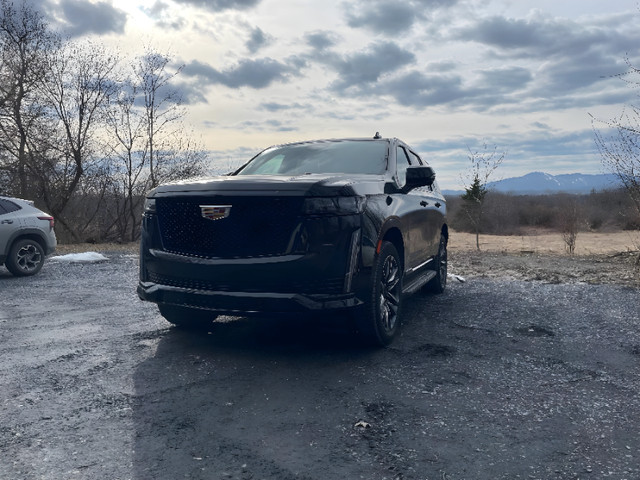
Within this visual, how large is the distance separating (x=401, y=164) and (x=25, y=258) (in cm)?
749

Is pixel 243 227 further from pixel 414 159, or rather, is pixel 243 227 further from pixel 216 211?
pixel 414 159

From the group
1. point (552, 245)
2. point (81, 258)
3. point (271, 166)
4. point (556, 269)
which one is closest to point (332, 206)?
point (271, 166)

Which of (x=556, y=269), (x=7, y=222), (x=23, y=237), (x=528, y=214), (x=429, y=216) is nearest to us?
(x=429, y=216)

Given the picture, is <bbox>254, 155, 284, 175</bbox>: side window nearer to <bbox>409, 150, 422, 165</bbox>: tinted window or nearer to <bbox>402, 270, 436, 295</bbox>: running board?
<bbox>409, 150, 422, 165</bbox>: tinted window

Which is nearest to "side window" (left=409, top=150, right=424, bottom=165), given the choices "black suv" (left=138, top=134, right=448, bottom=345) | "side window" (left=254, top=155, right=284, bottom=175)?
"side window" (left=254, top=155, right=284, bottom=175)

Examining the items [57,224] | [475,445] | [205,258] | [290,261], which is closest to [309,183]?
[290,261]

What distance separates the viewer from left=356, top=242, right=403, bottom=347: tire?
4.18 meters

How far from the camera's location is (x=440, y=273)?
7484 millimetres

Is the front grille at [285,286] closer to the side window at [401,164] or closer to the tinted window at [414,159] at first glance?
the side window at [401,164]

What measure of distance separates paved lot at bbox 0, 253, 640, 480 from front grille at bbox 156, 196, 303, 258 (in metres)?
0.88

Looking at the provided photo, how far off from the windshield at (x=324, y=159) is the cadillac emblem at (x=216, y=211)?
1278 millimetres

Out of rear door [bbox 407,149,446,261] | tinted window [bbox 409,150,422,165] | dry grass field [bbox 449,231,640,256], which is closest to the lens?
rear door [bbox 407,149,446,261]

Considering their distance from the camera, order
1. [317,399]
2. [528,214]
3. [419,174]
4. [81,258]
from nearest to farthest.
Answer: [317,399], [419,174], [81,258], [528,214]

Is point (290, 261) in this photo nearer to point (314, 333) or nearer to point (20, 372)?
point (314, 333)
